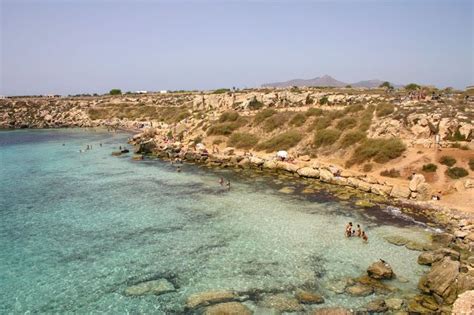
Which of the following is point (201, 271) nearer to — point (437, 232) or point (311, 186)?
point (437, 232)

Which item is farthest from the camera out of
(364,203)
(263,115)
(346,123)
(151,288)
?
(263,115)

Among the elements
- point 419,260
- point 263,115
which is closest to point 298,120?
point 263,115

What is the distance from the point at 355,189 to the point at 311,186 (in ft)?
14.1

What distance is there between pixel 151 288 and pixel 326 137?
35153mm

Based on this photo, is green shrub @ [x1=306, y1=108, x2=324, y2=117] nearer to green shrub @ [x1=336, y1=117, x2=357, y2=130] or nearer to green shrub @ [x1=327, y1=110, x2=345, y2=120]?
green shrub @ [x1=327, y1=110, x2=345, y2=120]

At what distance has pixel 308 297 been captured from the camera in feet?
57.9

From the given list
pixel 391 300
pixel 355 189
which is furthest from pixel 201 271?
pixel 355 189

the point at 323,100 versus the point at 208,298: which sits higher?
the point at 323,100

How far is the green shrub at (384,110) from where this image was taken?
4984 cm

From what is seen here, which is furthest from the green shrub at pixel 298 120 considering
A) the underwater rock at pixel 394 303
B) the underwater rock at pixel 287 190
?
the underwater rock at pixel 394 303

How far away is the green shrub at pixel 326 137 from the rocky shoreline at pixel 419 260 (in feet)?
21.7

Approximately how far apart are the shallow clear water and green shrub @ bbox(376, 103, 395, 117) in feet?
68.0

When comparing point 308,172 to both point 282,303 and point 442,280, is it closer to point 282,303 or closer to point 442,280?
point 442,280

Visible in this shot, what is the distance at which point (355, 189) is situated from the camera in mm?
36000
